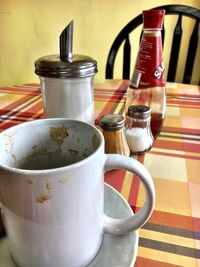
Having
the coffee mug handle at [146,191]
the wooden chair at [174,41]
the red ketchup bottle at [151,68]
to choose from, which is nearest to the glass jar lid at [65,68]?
the red ketchup bottle at [151,68]

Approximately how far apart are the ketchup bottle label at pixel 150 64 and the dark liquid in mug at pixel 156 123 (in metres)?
0.07

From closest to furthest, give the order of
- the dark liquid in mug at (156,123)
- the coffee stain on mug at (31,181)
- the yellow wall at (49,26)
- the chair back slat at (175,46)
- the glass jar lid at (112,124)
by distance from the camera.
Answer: the coffee stain on mug at (31,181) → the glass jar lid at (112,124) → the dark liquid in mug at (156,123) → the chair back slat at (175,46) → the yellow wall at (49,26)

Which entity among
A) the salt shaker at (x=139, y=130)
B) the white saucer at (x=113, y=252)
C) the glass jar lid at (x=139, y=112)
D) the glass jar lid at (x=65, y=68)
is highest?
the glass jar lid at (x=65, y=68)

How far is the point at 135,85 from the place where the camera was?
0.51 metres

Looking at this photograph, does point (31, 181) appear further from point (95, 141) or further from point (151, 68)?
point (151, 68)

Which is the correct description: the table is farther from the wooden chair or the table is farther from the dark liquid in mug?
the wooden chair

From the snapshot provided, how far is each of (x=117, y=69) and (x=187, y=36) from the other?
483mm

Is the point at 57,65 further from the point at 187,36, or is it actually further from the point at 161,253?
the point at 187,36

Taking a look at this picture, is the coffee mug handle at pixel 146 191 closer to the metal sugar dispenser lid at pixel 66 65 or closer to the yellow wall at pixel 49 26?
the metal sugar dispenser lid at pixel 66 65

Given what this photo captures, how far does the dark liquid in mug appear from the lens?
54 centimetres

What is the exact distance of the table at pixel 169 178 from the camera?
294mm

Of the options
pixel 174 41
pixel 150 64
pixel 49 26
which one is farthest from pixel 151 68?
pixel 49 26

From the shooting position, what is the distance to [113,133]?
16.1 inches

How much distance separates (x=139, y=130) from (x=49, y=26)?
99 centimetres
